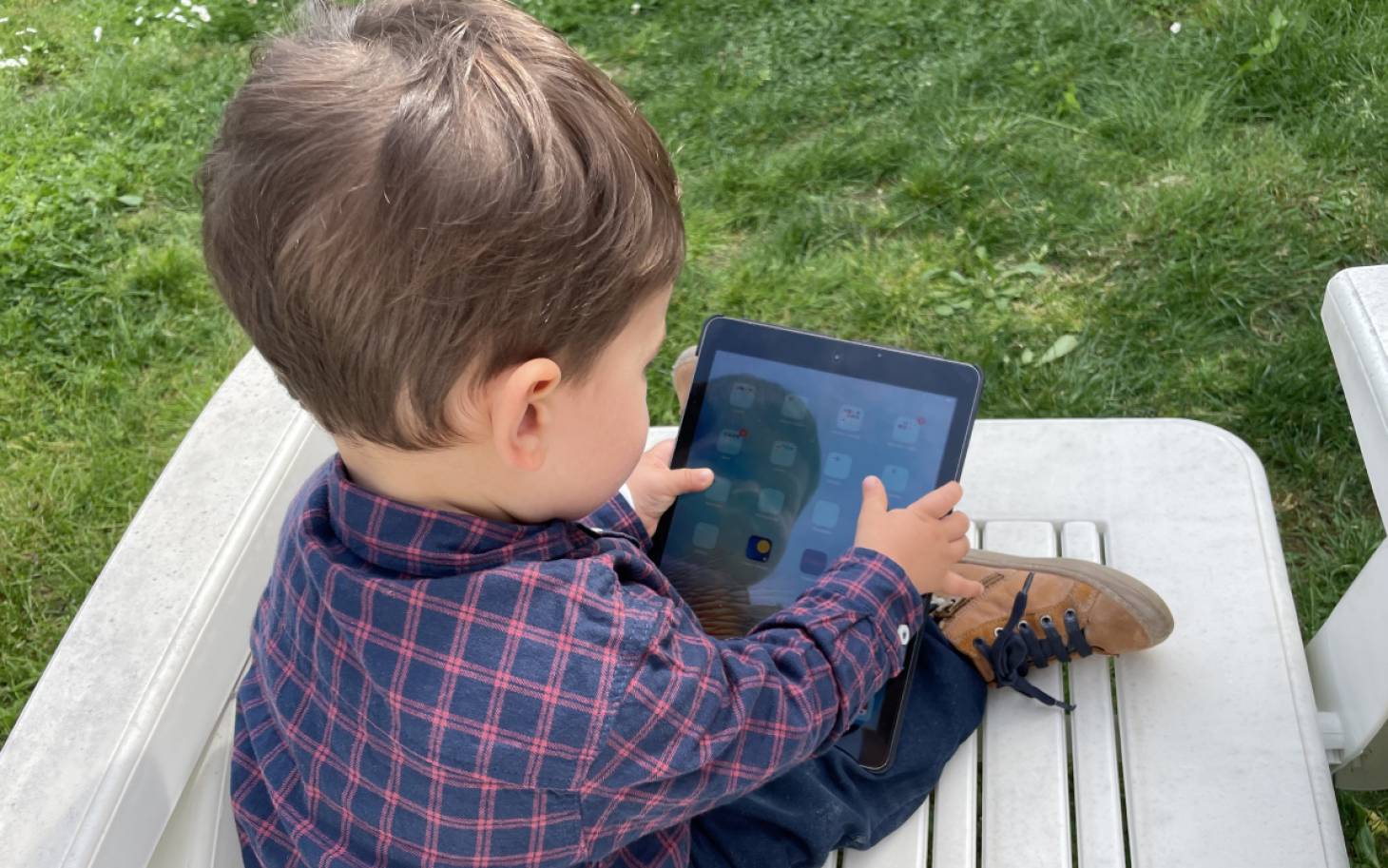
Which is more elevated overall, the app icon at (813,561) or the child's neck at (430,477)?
the child's neck at (430,477)

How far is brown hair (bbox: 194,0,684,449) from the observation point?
2.54 ft

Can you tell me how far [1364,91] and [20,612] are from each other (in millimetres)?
2389

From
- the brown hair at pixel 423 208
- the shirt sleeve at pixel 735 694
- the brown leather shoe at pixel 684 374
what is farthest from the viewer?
the brown leather shoe at pixel 684 374

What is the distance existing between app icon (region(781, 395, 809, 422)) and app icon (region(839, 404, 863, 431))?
0.12 ft

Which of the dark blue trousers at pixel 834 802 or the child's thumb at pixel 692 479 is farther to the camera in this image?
the child's thumb at pixel 692 479

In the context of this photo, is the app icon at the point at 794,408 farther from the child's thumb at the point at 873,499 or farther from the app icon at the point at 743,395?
the child's thumb at the point at 873,499

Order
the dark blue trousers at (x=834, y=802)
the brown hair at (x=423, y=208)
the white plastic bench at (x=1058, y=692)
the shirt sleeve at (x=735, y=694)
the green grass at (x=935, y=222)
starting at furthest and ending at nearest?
1. the green grass at (x=935, y=222)
2. the dark blue trousers at (x=834, y=802)
3. the white plastic bench at (x=1058, y=692)
4. the shirt sleeve at (x=735, y=694)
5. the brown hair at (x=423, y=208)

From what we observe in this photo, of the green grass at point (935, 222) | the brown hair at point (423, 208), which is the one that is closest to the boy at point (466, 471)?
the brown hair at point (423, 208)

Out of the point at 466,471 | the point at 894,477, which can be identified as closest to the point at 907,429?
the point at 894,477

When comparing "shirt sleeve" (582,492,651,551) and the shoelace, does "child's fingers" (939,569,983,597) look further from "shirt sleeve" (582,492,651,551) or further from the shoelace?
"shirt sleeve" (582,492,651,551)

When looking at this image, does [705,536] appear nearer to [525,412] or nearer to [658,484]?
[658,484]

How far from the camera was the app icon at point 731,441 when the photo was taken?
52.9 inches

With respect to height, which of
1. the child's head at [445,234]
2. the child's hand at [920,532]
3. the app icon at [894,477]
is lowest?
the app icon at [894,477]

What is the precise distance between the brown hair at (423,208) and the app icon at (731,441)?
1.53ft
